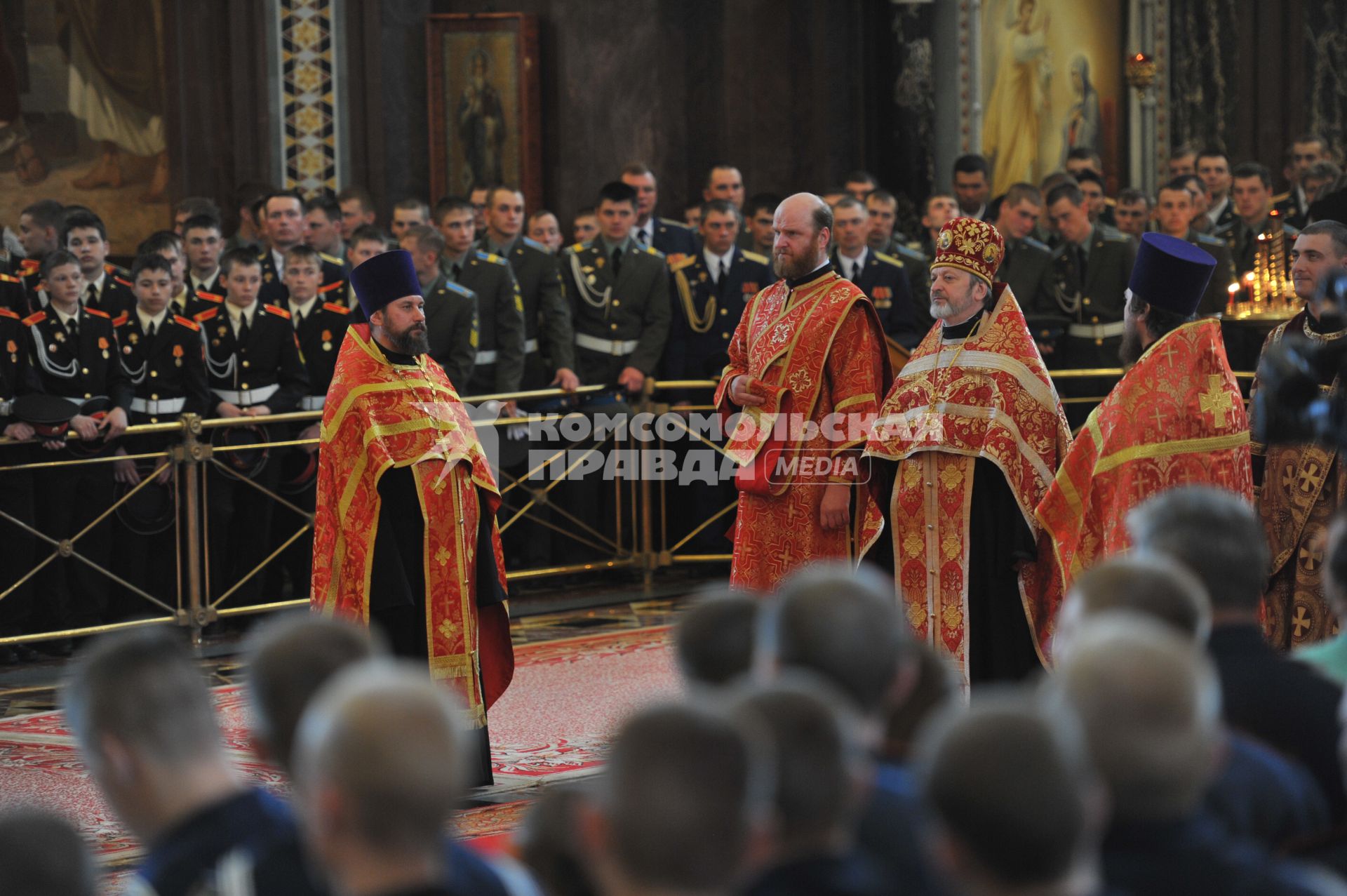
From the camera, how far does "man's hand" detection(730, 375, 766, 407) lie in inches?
276

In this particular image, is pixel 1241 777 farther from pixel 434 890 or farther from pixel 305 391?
pixel 305 391

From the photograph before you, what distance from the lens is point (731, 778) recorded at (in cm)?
222

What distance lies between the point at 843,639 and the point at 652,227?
9395 mm

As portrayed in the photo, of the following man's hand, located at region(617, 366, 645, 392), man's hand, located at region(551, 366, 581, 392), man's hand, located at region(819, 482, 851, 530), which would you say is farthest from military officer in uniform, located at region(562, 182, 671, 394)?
man's hand, located at region(819, 482, 851, 530)

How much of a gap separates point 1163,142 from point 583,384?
7.88 meters

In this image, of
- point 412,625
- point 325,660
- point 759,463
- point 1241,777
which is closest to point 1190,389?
point 759,463

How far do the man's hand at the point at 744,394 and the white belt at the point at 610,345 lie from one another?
3691 mm

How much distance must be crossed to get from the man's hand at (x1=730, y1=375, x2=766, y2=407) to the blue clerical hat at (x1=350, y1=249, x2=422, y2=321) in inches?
48.7

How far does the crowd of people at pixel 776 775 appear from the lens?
2215mm

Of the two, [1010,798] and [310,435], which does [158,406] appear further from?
[1010,798]

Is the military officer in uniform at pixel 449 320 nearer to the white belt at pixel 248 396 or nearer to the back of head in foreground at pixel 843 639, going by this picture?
the white belt at pixel 248 396

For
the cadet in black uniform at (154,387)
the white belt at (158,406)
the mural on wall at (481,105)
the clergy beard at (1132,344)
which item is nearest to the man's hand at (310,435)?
the cadet in black uniform at (154,387)

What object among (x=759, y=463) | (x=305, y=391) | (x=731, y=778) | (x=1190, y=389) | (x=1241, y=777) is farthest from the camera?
(x=305, y=391)

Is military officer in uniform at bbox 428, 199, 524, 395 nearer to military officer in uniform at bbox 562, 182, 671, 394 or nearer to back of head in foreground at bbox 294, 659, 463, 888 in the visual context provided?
military officer in uniform at bbox 562, 182, 671, 394
